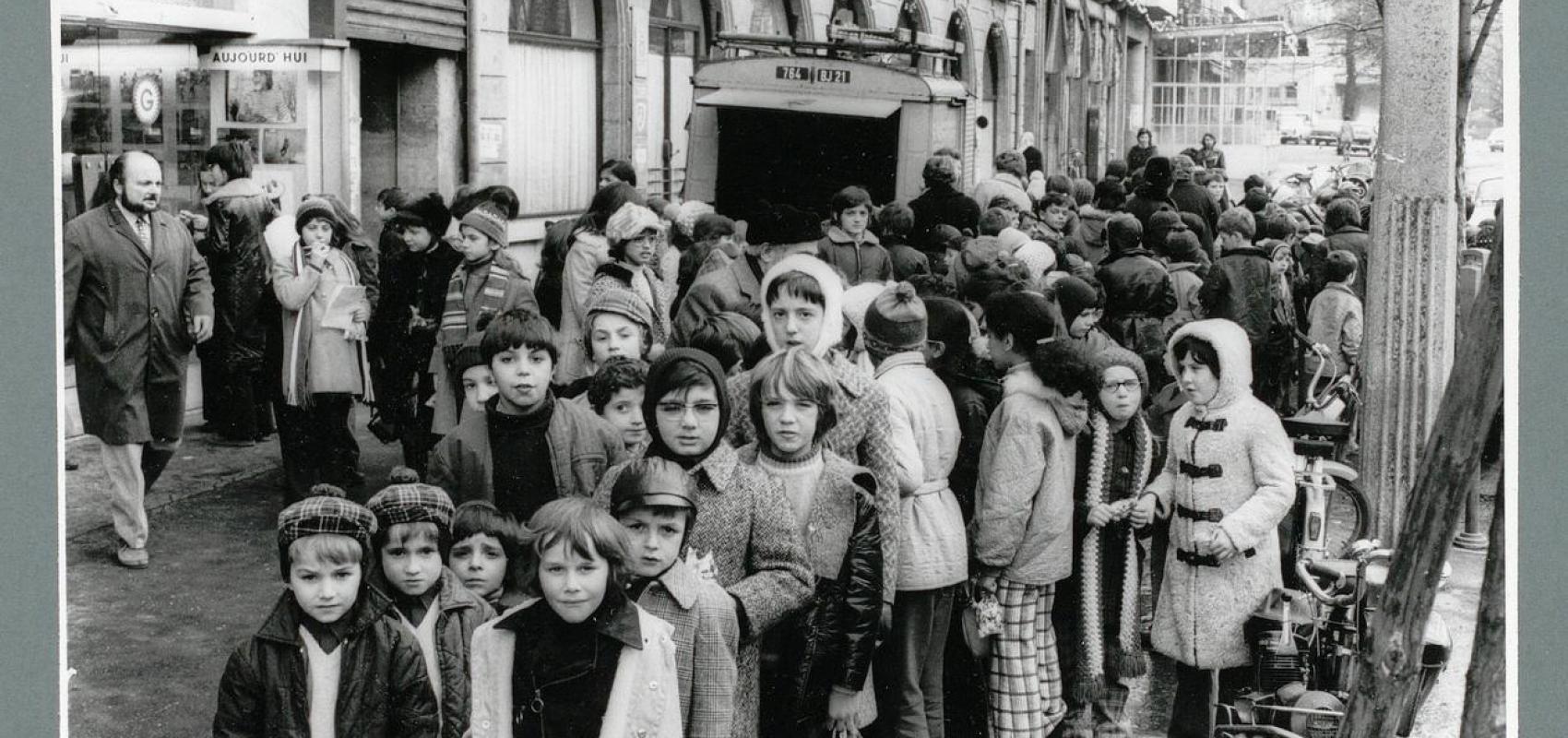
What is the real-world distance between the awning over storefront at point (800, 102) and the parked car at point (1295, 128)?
139 feet

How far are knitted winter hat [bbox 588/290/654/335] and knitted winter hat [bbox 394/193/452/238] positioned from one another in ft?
6.28

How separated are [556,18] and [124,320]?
8.77 meters

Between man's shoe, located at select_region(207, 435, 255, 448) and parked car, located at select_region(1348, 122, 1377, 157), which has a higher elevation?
parked car, located at select_region(1348, 122, 1377, 157)

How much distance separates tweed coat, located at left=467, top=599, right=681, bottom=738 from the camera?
3.68 meters

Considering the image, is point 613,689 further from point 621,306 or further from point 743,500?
point 621,306

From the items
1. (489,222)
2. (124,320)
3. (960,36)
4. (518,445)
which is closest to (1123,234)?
(489,222)

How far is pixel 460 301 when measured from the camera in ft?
25.0

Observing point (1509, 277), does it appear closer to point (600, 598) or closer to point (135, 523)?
point (600, 598)

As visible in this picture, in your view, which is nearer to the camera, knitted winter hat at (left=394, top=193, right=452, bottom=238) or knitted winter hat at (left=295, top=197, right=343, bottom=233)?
knitted winter hat at (left=295, top=197, right=343, bottom=233)

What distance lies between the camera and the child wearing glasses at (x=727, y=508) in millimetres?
4359

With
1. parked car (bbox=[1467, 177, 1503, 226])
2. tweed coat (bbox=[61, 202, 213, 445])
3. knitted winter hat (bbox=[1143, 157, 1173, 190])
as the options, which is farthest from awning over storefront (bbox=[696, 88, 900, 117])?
parked car (bbox=[1467, 177, 1503, 226])

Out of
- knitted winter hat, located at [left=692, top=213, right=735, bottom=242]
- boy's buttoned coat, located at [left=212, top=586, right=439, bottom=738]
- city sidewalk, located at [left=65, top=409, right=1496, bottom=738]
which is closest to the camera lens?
boy's buttoned coat, located at [left=212, top=586, right=439, bottom=738]

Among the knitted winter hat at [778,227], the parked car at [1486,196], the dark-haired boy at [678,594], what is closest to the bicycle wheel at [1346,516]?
the knitted winter hat at [778,227]

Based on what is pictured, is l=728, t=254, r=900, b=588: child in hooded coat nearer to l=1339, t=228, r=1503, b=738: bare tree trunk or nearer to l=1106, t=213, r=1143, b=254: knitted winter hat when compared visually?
l=1339, t=228, r=1503, b=738: bare tree trunk
